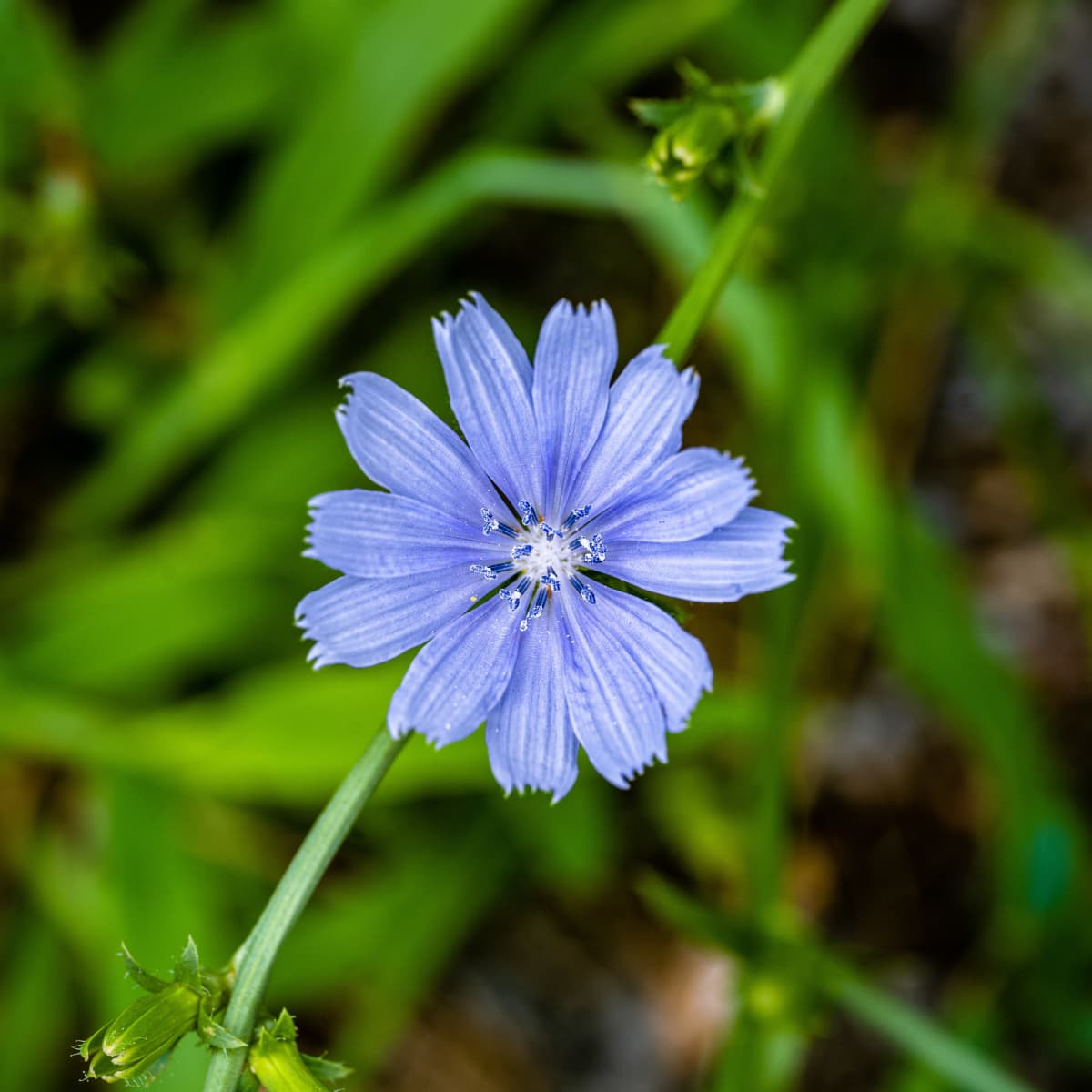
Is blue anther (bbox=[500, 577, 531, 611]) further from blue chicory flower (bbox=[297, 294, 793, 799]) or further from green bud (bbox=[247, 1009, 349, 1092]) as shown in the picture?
green bud (bbox=[247, 1009, 349, 1092])

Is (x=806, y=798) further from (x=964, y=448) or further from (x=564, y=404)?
(x=564, y=404)

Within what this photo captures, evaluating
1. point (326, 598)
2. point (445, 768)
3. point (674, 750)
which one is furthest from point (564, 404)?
point (674, 750)

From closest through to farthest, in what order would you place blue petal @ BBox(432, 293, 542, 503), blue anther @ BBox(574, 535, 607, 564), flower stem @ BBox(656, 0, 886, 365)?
blue petal @ BBox(432, 293, 542, 503) → blue anther @ BBox(574, 535, 607, 564) → flower stem @ BBox(656, 0, 886, 365)

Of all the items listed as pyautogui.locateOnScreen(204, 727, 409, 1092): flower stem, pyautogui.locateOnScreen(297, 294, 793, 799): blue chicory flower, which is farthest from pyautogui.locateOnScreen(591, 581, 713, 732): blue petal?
pyautogui.locateOnScreen(204, 727, 409, 1092): flower stem

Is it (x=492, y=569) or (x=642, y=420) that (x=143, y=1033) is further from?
(x=642, y=420)

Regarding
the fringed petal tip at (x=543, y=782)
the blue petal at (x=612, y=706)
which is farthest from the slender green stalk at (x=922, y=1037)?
the fringed petal tip at (x=543, y=782)

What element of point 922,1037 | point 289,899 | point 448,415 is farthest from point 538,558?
point 448,415
